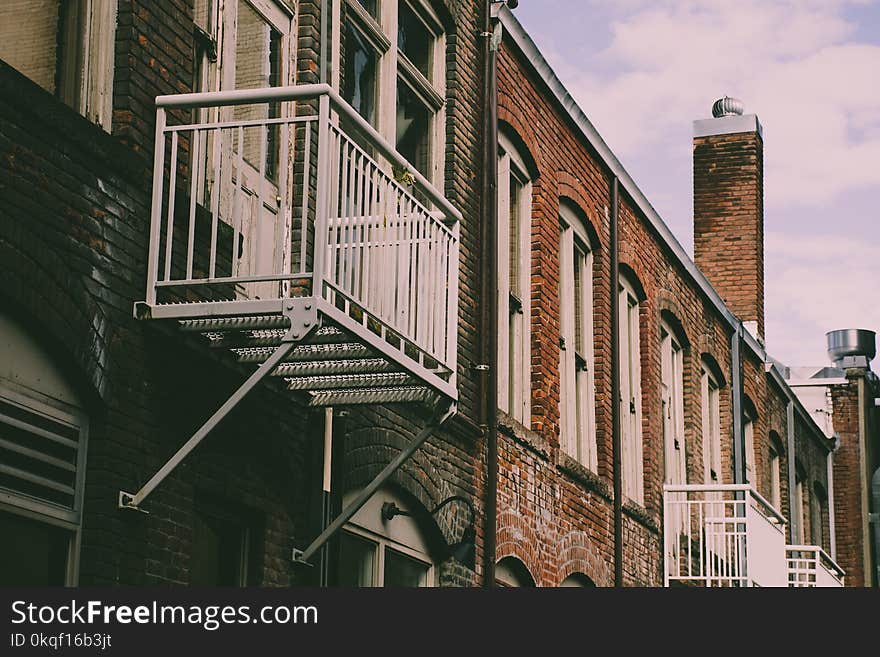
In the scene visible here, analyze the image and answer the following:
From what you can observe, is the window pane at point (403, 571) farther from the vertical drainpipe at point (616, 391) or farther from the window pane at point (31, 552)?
the vertical drainpipe at point (616, 391)

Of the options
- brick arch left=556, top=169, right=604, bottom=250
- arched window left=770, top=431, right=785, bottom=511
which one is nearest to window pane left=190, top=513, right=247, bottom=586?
brick arch left=556, top=169, right=604, bottom=250

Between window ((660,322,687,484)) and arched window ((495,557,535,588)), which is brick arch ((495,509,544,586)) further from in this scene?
window ((660,322,687,484))

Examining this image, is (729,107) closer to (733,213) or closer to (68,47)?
(733,213)

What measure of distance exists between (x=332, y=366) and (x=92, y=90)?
7.02 feet

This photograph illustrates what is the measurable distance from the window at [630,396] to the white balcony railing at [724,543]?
503 mm

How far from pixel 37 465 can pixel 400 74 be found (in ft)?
19.6

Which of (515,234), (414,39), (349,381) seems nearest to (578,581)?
(515,234)

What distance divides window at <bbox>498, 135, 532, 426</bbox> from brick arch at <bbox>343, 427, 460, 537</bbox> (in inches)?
88.0

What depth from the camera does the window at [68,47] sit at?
338 inches

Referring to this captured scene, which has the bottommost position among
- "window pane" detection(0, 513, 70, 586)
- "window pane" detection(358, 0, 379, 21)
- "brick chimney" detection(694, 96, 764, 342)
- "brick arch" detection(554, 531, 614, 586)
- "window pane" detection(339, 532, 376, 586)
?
"window pane" detection(0, 513, 70, 586)

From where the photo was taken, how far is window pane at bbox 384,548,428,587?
12.1m

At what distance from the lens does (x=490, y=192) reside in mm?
14164

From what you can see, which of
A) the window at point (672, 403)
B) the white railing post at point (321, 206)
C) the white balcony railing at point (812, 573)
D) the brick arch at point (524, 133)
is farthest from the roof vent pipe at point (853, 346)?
the white railing post at point (321, 206)

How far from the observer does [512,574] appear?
14602mm
